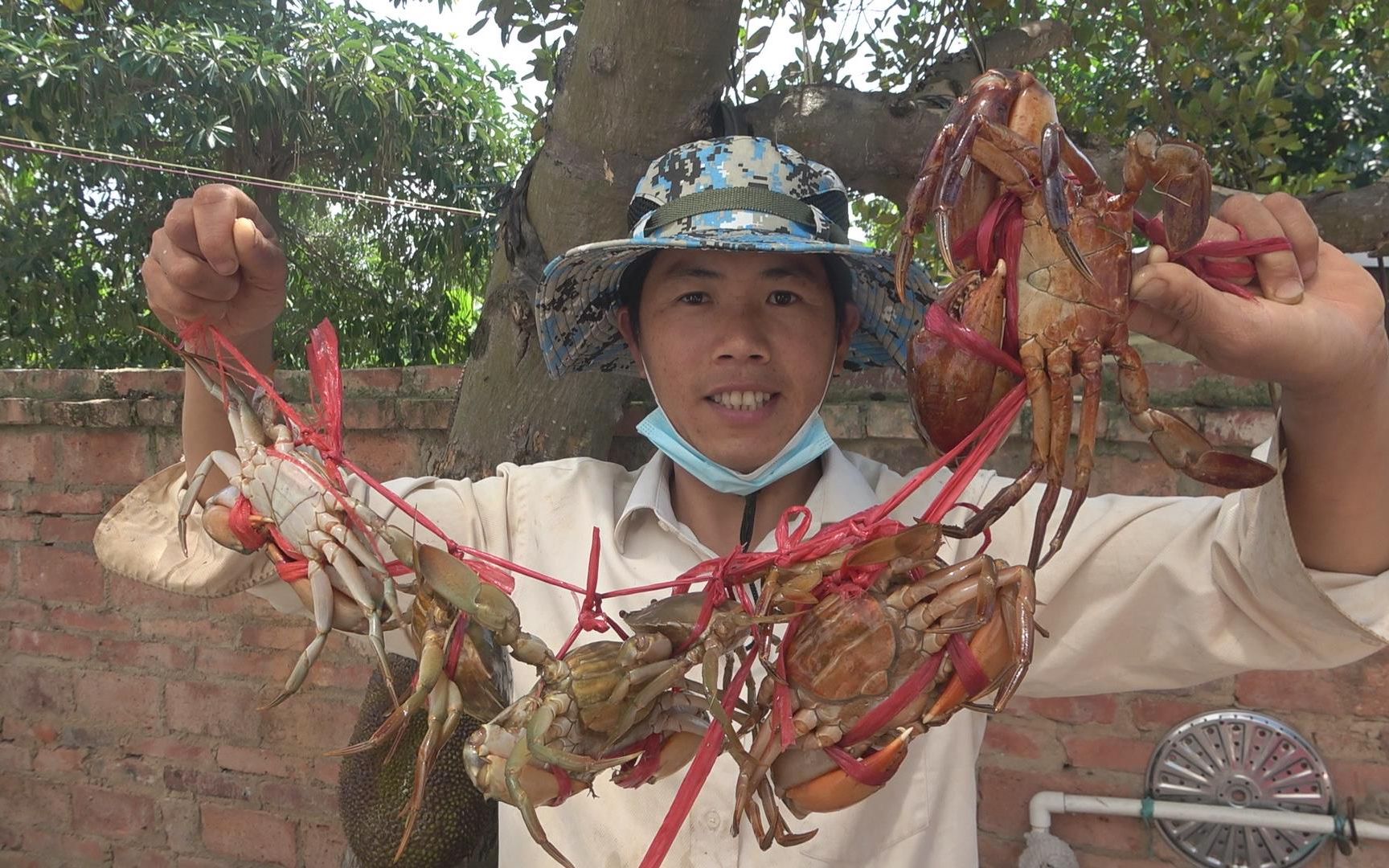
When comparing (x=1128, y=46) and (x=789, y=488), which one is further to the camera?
(x=1128, y=46)

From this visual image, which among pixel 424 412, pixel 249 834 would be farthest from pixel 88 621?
pixel 424 412

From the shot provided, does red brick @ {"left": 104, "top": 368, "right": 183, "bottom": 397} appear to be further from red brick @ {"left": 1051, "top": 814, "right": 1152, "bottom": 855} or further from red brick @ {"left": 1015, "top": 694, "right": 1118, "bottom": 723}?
red brick @ {"left": 1051, "top": 814, "right": 1152, "bottom": 855}

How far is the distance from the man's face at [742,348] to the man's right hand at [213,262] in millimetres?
572

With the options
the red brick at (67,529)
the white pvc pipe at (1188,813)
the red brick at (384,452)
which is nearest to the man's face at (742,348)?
the white pvc pipe at (1188,813)

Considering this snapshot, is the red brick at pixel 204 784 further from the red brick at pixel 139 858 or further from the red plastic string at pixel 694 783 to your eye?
the red plastic string at pixel 694 783

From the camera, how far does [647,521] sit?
5.87 ft

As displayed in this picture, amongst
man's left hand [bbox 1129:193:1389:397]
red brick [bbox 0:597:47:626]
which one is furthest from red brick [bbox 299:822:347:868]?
man's left hand [bbox 1129:193:1389:397]

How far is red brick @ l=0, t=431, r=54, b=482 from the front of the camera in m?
3.72

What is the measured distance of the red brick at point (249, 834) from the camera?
11.4 ft

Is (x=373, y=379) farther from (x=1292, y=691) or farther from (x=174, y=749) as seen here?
(x=1292, y=691)

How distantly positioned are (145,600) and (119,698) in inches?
14.6

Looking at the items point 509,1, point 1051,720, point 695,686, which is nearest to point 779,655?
point 695,686

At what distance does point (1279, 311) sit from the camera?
3.58 feet

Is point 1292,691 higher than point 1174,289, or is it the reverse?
point 1174,289
